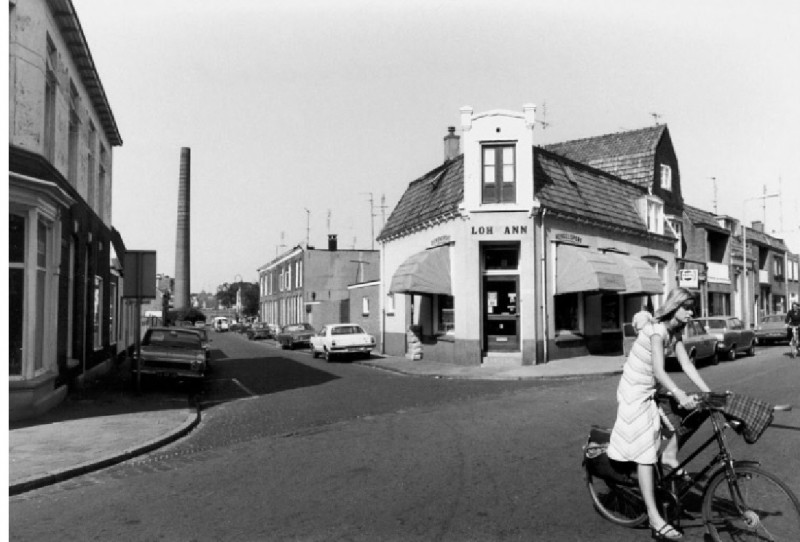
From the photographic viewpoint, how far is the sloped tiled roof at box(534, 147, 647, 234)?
70.8ft

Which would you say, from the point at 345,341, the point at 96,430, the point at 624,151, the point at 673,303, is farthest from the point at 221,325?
the point at 673,303

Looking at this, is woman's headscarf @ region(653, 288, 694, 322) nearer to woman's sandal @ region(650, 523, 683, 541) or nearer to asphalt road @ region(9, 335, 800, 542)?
woman's sandal @ region(650, 523, 683, 541)

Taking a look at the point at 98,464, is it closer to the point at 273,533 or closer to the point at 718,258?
the point at 273,533

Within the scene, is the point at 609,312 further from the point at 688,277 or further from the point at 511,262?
the point at 511,262

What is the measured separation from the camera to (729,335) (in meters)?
21.4

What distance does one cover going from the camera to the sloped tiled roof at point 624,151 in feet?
95.7

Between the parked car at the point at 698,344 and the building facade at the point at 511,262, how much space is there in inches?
111

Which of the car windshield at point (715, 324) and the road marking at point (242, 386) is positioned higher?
the car windshield at point (715, 324)

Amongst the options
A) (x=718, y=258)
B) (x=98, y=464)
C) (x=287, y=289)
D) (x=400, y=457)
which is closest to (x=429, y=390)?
(x=400, y=457)

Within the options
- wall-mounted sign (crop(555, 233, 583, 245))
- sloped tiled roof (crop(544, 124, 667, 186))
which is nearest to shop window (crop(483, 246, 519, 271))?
wall-mounted sign (crop(555, 233, 583, 245))

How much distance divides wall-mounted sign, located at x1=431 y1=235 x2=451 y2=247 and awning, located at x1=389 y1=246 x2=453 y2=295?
10.6 inches

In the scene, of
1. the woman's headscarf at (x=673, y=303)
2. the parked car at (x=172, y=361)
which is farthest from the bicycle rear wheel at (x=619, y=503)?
the parked car at (x=172, y=361)

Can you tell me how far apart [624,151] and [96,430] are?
27.3 m

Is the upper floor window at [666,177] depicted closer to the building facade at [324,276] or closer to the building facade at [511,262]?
the building facade at [511,262]
